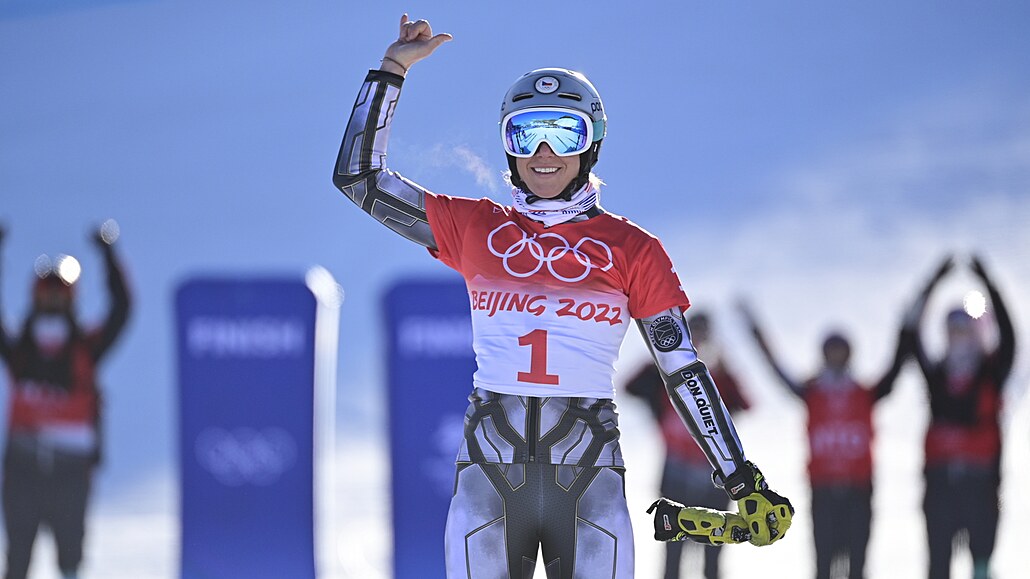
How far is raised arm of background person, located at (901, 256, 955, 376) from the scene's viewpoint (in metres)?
7.19

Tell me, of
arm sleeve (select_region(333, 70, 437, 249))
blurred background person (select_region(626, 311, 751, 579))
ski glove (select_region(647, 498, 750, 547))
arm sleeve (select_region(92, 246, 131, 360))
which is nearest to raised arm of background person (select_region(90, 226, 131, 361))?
arm sleeve (select_region(92, 246, 131, 360))

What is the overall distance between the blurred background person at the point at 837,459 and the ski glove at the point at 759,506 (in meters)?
4.15

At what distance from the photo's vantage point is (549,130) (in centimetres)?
366

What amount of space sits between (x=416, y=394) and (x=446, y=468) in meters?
0.43

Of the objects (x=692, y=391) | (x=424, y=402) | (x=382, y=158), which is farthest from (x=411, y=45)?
(x=424, y=402)

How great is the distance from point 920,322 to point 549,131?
422 cm

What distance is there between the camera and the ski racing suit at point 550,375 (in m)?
3.41

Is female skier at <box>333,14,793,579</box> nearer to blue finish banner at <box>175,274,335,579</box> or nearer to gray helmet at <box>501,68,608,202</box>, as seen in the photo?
gray helmet at <box>501,68,608,202</box>

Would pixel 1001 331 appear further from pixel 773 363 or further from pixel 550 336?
pixel 550 336

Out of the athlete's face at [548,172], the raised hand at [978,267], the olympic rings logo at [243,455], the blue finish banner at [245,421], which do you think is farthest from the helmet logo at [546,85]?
the raised hand at [978,267]

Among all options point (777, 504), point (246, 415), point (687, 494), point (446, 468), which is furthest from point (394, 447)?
point (777, 504)

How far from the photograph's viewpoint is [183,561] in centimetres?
709

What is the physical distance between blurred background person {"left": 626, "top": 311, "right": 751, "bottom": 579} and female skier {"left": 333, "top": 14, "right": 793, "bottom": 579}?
3930 mm

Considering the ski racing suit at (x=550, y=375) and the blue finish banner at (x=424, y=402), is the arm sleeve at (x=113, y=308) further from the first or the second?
the ski racing suit at (x=550, y=375)
